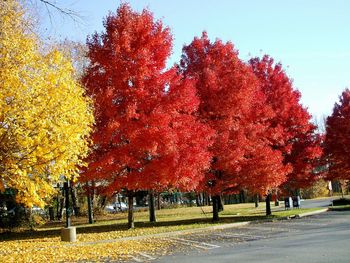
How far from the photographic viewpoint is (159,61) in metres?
21.8

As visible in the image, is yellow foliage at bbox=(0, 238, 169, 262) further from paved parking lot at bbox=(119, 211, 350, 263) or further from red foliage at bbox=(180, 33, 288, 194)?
red foliage at bbox=(180, 33, 288, 194)

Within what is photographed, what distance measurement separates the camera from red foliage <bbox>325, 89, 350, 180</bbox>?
32.0 m

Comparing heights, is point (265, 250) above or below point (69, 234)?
below

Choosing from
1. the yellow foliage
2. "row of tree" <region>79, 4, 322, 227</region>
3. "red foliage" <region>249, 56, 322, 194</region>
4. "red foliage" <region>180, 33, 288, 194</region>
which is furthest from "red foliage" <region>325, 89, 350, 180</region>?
the yellow foliage

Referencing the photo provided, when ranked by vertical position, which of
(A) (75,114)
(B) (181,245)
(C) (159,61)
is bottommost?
(B) (181,245)

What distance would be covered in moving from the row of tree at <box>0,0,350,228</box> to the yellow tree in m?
0.04

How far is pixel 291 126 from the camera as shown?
95.2 feet

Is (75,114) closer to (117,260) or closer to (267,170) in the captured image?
(117,260)

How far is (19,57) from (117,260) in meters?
7.26

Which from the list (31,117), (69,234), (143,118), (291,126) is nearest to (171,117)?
(143,118)

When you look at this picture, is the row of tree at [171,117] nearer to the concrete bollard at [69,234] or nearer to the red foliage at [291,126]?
the red foliage at [291,126]

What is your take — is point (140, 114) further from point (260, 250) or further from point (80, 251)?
point (260, 250)

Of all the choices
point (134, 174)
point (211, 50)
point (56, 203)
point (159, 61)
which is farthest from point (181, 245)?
point (56, 203)

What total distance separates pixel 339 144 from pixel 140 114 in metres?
19.5
